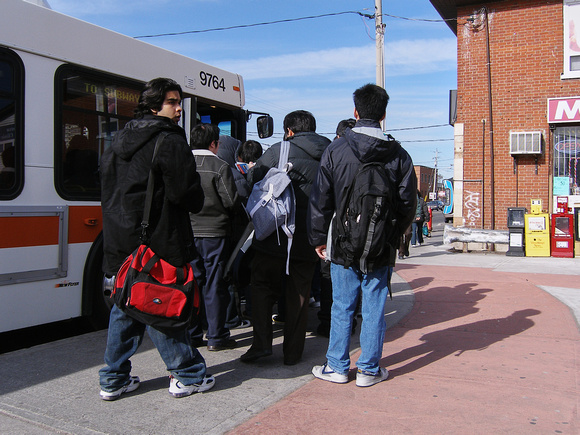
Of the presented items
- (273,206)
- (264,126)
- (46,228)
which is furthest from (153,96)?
(264,126)

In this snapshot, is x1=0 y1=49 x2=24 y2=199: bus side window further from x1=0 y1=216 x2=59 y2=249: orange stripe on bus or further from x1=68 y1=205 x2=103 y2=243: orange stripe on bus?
x1=68 y1=205 x2=103 y2=243: orange stripe on bus

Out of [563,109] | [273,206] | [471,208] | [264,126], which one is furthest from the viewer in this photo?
[471,208]

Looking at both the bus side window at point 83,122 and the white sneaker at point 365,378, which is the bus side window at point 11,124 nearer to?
the bus side window at point 83,122

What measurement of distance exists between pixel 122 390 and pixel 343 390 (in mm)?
1441

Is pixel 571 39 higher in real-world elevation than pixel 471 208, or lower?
higher

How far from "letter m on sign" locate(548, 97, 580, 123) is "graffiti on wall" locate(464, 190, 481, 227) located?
2.47m

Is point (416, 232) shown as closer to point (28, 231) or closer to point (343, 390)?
point (343, 390)

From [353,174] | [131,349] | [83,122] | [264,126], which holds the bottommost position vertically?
[131,349]

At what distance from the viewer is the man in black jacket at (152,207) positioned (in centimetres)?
322

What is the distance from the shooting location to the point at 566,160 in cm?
1288

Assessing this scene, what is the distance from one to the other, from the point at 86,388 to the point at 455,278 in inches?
266

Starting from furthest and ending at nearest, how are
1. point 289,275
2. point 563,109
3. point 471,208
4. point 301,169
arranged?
point 471,208 → point 563,109 → point 301,169 → point 289,275

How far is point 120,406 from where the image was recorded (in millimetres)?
3326

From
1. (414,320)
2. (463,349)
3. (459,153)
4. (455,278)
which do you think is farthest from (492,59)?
(463,349)
